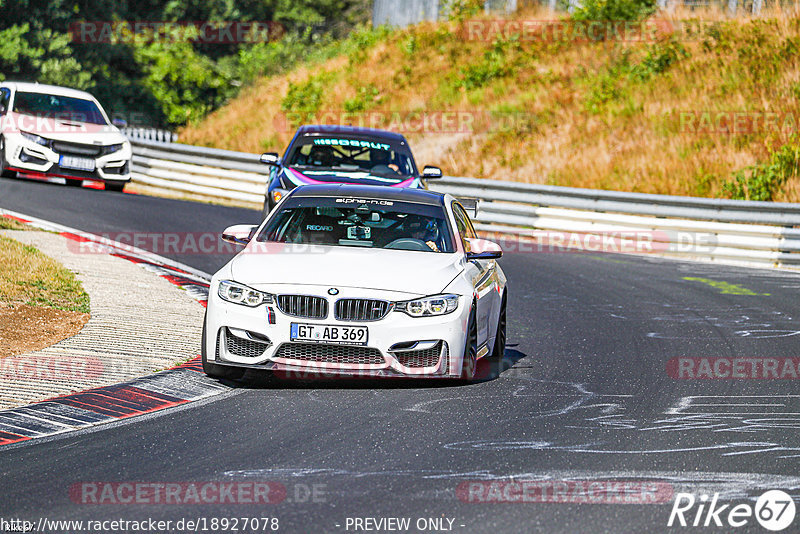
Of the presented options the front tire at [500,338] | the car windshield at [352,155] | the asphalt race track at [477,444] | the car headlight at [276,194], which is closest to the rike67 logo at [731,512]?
the asphalt race track at [477,444]

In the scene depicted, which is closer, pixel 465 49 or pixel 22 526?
pixel 22 526

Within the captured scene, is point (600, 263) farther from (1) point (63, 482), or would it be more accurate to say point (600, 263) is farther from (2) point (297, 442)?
(1) point (63, 482)

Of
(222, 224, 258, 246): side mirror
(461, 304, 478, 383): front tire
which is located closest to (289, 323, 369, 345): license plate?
(461, 304, 478, 383): front tire

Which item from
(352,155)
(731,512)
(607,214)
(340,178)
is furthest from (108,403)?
(607,214)

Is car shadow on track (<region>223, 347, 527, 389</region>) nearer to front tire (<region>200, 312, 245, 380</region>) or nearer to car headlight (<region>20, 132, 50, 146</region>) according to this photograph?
front tire (<region>200, 312, 245, 380</region>)

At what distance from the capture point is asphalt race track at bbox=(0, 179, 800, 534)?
578 centimetres

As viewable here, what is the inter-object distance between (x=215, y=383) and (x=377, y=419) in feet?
5.26

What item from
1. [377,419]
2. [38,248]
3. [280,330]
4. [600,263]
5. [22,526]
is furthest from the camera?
[600,263]

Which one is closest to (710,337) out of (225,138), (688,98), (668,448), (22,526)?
(668,448)

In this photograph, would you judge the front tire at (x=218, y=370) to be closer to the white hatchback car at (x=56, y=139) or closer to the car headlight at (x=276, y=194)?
the car headlight at (x=276, y=194)

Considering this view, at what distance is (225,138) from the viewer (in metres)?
34.4

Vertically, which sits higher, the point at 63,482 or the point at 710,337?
the point at 63,482

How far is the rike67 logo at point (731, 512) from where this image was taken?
225 inches

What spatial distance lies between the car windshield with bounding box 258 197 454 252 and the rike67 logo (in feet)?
13.2
